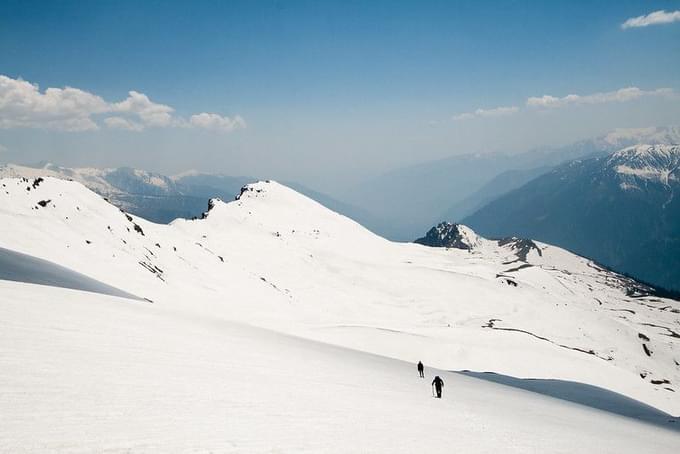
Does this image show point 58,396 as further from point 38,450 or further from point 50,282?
point 50,282

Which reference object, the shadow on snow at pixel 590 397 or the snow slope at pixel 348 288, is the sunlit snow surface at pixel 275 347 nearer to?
the snow slope at pixel 348 288

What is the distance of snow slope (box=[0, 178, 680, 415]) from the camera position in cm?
5200

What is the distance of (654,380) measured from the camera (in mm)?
80875

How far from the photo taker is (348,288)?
106 meters

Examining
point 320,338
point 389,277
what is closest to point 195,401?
point 320,338

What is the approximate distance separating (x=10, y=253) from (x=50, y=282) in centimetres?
1231

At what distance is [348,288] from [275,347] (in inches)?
3126

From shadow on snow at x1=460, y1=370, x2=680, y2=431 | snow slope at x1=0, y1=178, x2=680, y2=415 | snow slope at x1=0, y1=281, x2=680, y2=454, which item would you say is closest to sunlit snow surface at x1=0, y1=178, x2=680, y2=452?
snow slope at x1=0, y1=281, x2=680, y2=454

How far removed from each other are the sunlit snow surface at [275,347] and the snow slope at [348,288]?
1.55 ft

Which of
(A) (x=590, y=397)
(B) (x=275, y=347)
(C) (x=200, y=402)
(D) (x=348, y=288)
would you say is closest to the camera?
(C) (x=200, y=402)

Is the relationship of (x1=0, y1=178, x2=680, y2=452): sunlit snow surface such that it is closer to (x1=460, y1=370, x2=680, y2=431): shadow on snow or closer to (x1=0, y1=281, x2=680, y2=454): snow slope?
(x1=0, y1=281, x2=680, y2=454): snow slope

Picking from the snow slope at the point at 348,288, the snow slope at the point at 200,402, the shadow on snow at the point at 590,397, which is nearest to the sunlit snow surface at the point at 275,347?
the snow slope at the point at 200,402

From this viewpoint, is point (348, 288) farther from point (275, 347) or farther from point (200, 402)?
point (200, 402)

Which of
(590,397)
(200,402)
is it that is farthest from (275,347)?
(590,397)
